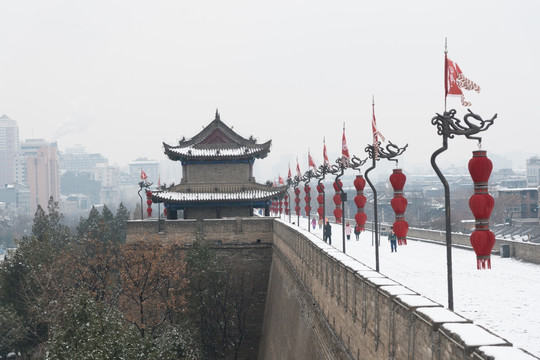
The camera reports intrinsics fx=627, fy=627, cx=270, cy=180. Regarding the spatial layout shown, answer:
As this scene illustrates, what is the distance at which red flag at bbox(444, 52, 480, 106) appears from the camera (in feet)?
33.6

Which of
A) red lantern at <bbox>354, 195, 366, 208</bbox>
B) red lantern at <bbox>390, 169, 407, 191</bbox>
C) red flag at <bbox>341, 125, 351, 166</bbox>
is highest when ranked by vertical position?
red flag at <bbox>341, 125, 351, 166</bbox>

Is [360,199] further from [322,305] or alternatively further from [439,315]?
[439,315]

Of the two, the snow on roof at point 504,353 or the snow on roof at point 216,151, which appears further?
the snow on roof at point 216,151

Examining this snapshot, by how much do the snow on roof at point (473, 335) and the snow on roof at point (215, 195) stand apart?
2623 cm

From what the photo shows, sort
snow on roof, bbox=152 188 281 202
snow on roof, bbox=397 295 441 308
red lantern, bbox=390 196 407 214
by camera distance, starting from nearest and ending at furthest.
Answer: snow on roof, bbox=397 295 441 308 < red lantern, bbox=390 196 407 214 < snow on roof, bbox=152 188 281 202

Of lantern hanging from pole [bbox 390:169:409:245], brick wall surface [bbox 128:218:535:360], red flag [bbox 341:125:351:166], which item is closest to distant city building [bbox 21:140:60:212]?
brick wall surface [bbox 128:218:535:360]

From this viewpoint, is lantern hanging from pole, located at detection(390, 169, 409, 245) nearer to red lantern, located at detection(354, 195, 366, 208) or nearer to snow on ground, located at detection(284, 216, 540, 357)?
snow on ground, located at detection(284, 216, 540, 357)

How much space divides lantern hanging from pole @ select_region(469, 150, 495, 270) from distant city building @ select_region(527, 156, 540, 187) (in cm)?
11444

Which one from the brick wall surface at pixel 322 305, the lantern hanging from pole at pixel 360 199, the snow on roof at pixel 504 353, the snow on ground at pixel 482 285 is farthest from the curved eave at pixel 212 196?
the snow on roof at pixel 504 353

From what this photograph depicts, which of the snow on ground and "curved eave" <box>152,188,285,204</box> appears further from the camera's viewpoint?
"curved eave" <box>152,188,285,204</box>

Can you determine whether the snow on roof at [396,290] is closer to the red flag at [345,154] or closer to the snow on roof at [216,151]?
the red flag at [345,154]

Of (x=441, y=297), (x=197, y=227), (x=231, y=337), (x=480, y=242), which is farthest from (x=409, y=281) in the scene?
(x=197, y=227)

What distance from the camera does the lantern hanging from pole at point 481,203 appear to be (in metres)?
8.76

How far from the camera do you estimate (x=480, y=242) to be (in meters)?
8.88
